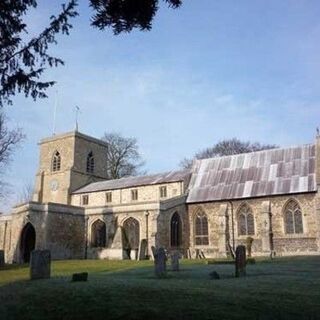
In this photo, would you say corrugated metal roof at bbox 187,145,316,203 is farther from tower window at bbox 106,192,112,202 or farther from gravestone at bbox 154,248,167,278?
gravestone at bbox 154,248,167,278

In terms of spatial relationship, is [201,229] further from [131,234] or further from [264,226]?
[131,234]

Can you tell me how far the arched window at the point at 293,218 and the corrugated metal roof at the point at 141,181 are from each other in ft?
31.8

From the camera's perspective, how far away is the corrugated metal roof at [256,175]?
32.8 metres

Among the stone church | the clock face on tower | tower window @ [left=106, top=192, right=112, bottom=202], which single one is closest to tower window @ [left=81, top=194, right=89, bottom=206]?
tower window @ [left=106, top=192, right=112, bottom=202]

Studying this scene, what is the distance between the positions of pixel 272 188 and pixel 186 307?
26.3 m

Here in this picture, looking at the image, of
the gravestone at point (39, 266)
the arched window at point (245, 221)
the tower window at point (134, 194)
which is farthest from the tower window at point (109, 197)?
the gravestone at point (39, 266)

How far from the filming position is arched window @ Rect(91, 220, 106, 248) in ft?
121

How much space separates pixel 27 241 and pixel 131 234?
831 centimetres

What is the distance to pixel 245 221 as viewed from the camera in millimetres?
33844

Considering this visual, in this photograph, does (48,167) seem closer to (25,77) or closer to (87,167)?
(87,167)

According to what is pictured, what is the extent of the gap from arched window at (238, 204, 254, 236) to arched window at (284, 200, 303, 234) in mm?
2686

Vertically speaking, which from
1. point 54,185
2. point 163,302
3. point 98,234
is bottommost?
point 163,302

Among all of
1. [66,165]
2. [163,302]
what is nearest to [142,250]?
[66,165]

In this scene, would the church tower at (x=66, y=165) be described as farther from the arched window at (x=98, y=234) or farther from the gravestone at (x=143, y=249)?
the gravestone at (x=143, y=249)
